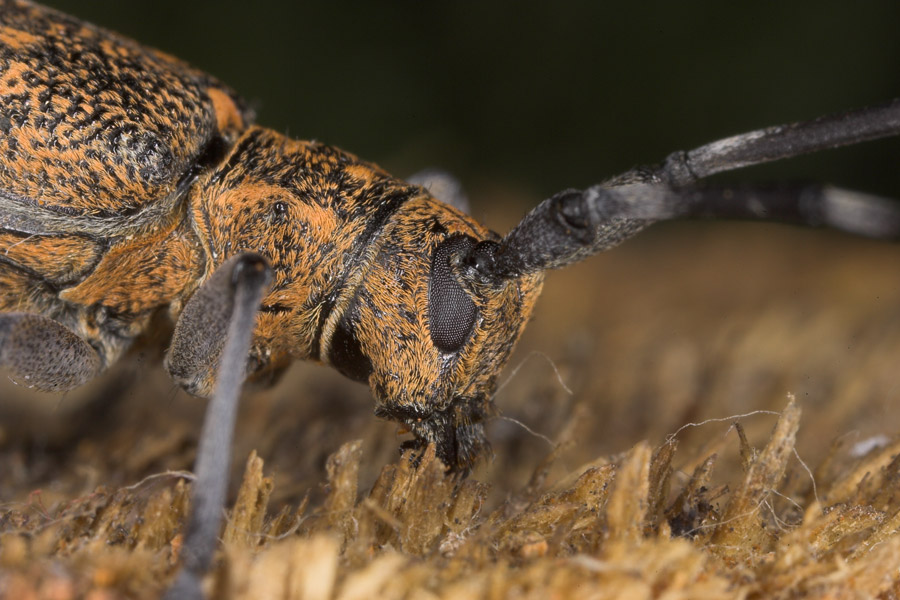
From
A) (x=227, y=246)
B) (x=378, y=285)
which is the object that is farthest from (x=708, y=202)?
(x=227, y=246)

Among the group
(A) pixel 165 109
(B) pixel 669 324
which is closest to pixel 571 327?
(B) pixel 669 324

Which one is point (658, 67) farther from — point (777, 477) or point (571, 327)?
point (777, 477)

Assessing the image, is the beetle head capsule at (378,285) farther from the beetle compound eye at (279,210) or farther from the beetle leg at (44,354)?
the beetle leg at (44,354)

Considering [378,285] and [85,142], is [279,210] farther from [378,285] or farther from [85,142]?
[85,142]

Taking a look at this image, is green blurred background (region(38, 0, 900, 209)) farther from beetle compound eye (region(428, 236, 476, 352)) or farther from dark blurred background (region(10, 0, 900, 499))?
beetle compound eye (region(428, 236, 476, 352))

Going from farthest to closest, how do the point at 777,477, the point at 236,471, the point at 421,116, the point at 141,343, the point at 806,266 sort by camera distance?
1. the point at 421,116
2. the point at 806,266
3. the point at 141,343
4. the point at 236,471
5. the point at 777,477

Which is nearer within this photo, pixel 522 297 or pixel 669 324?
pixel 522 297
